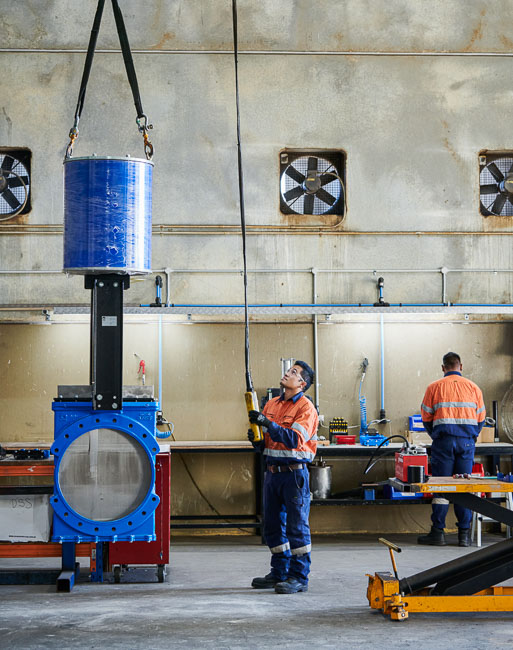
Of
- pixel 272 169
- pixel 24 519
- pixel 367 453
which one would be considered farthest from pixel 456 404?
pixel 24 519

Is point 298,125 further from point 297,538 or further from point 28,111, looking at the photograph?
point 297,538

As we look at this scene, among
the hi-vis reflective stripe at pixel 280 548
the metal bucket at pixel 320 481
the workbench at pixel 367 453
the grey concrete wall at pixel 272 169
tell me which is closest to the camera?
the hi-vis reflective stripe at pixel 280 548

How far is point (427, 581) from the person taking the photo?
5566 millimetres

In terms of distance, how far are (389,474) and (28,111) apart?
489 cm

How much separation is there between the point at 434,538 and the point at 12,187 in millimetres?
5071

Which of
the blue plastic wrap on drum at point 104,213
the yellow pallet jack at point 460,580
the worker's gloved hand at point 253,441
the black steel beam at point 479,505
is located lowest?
the yellow pallet jack at point 460,580

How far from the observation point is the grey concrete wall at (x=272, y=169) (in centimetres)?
A: 877

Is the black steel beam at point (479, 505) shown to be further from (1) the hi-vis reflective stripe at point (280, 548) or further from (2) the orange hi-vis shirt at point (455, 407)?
(2) the orange hi-vis shirt at point (455, 407)

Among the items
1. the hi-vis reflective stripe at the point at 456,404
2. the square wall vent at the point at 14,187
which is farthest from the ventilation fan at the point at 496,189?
the square wall vent at the point at 14,187

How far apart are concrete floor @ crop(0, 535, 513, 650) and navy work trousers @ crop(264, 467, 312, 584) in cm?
20

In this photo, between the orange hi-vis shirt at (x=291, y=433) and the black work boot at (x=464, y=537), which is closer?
the orange hi-vis shirt at (x=291, y=433)

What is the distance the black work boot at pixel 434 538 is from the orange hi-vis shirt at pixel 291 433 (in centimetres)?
235

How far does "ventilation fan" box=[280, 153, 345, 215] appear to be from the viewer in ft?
29.3

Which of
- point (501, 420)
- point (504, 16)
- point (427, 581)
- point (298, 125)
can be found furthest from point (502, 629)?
point (504, 16)
